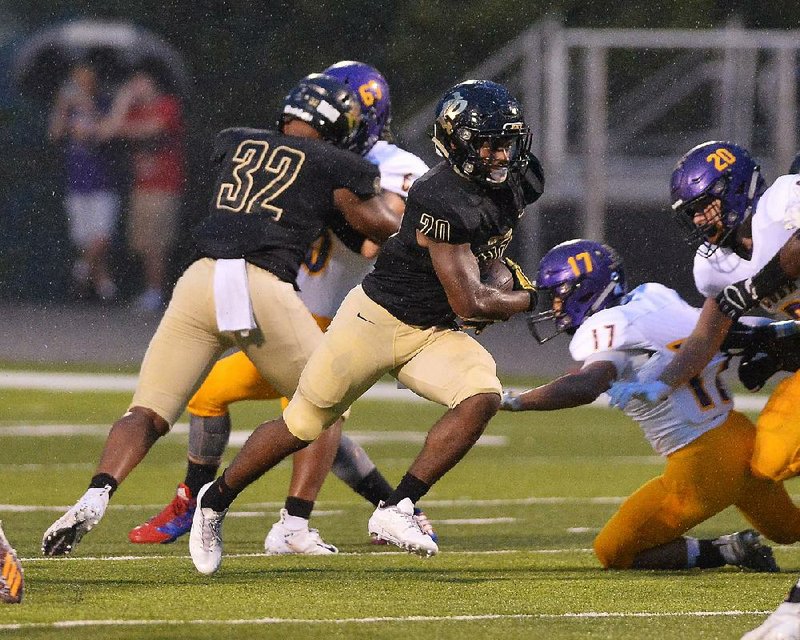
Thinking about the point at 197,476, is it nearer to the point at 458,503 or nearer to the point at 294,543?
the point at 294,543

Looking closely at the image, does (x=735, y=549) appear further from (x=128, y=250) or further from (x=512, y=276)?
(x=128, y=250)

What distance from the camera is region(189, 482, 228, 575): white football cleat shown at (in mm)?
5508

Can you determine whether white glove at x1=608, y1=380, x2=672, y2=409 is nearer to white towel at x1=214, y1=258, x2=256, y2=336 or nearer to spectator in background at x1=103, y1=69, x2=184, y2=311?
white towel at x1=214, y1=258, x2=256, y2=336

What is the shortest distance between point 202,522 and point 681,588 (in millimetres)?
1385

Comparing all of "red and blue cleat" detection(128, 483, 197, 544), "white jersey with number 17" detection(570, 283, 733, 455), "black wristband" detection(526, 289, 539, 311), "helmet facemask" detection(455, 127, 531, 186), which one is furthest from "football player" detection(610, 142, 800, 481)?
"red and blue cleat" detection(128, 483, 197, 544)

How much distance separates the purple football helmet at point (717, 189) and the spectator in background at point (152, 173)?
10823 millimetres

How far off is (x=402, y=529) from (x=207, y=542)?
1.97 feet

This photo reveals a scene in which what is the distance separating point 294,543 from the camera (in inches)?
246

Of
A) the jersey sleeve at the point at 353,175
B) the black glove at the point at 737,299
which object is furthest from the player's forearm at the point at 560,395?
the jersey sleeve at the point at 353,175

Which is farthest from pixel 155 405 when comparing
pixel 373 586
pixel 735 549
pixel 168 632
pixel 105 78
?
pixel 105 78

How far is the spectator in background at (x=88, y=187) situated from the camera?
54.2 feet

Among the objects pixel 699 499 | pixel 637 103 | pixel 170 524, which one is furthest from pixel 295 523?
pixel 637 103

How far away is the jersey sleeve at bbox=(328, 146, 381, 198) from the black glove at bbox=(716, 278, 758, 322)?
114 cm

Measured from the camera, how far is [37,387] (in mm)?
12727
